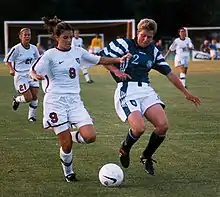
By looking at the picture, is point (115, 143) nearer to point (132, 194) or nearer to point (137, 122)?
point (137, 122)

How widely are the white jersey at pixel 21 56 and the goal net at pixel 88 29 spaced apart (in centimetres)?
2271

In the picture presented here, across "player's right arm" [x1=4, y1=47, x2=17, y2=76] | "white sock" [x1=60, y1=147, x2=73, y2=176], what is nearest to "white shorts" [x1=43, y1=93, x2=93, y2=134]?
"white sock" [x1=60, y1=147, x2=73, y2=176]

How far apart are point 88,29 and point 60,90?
34.8 m

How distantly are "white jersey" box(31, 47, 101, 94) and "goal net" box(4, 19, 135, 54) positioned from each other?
94.4ft

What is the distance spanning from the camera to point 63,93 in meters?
7.89

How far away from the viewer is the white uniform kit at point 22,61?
13.9m

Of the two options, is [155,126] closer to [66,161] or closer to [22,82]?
[66,161]

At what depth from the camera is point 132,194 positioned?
7.22 m

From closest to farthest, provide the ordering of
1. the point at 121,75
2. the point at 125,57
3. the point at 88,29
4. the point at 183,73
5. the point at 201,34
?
the point at 125,57, the point at 121,75, the point at 183,73, the point at 88,29, the point at 201,34

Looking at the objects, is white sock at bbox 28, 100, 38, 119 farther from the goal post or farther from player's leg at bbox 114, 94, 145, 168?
the goal post

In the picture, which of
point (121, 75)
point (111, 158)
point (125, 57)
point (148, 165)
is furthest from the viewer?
point (111, 158)

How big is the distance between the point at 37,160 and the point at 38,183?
1.47 meters

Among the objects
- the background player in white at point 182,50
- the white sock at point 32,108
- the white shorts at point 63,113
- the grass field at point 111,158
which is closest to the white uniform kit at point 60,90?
the white shorts at point 63,113

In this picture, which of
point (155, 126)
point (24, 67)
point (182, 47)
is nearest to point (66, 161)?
point (155, 126)
